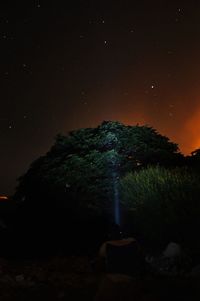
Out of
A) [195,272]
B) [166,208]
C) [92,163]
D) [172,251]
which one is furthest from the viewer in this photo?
[92,163]

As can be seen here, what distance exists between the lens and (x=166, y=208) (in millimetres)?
14820

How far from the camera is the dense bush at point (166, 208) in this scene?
46.7 ft

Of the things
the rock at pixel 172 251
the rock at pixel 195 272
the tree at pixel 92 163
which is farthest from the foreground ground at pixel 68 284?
the tree at pixel 92 163

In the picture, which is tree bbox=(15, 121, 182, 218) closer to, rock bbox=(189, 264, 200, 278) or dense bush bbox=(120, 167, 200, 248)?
dense bush bbox=(120, 167, 200, 248)

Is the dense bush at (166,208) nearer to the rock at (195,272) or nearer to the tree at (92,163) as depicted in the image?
the rock at (195,272)

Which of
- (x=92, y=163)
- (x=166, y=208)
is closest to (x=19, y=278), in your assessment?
(x=166, y=208)

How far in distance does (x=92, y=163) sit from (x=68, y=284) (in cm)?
1000

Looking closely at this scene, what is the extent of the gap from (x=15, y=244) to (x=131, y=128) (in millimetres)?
9014

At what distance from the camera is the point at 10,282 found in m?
11.8

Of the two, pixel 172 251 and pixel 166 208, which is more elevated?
pixel 166 208

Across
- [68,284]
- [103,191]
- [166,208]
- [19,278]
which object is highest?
[103,191]

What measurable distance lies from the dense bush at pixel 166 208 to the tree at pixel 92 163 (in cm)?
339

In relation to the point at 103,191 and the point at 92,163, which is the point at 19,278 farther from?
the point at 92,163

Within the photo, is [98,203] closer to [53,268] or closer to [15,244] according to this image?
[15,244]
